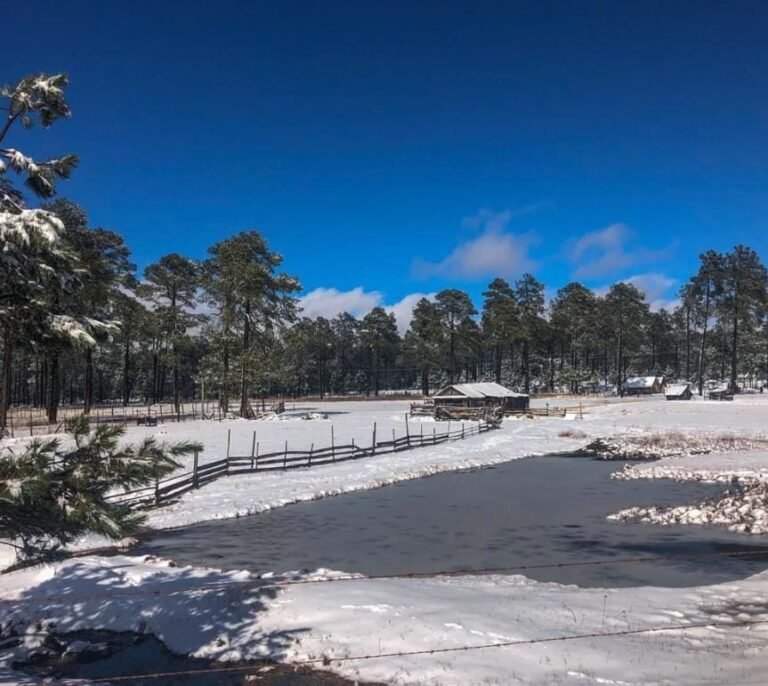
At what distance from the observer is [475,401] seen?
64.9 m

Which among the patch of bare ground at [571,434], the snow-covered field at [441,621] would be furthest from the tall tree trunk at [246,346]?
the snow-covered field at [441,621]

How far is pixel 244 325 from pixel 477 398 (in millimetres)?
24459

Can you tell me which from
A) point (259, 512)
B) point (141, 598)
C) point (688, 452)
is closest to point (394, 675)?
point (141, 598)

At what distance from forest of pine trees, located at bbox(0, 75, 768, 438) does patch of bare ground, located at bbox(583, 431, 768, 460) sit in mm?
27533

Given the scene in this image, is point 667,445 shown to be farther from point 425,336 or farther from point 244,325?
point 425,336

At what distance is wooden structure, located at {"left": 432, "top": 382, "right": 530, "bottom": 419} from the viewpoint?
61062mm

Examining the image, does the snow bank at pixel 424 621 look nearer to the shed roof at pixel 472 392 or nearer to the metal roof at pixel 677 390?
the shed roof at pixel 472 392

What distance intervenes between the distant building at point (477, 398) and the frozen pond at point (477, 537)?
1502 inches

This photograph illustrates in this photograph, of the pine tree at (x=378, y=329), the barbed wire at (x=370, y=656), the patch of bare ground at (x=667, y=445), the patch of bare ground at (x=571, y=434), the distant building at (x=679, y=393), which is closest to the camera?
the barbed wire at (x=370, y=656)

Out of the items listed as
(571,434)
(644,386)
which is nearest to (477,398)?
(571,434)

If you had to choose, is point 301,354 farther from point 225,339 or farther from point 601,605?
point 601,605

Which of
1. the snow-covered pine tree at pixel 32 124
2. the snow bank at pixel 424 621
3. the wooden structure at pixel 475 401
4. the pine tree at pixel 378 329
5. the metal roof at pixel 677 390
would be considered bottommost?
the snow bank at pixel 424 621

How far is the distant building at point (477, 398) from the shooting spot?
64.8 m

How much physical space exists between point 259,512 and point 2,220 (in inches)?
695
